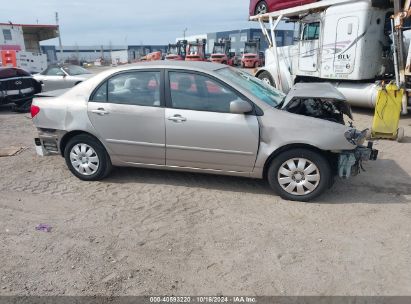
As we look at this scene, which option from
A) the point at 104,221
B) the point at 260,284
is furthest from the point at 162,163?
the point at 260,284

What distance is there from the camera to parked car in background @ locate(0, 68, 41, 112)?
34.4 ft

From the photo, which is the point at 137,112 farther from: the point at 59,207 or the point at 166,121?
the point at 59,207

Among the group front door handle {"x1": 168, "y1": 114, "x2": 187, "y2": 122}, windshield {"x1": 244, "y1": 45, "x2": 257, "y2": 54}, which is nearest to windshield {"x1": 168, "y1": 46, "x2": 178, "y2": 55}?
windshield {"x1": 244, "y1": 45, "x2": 257, "y2": 54}

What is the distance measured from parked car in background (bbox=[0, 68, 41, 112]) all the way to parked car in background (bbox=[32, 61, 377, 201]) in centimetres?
649

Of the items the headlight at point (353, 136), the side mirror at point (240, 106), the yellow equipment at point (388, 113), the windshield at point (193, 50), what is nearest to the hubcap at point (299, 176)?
the headlight at point (353, 136)

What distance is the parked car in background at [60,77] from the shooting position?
1220 cm

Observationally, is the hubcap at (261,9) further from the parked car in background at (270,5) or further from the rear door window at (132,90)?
the rear door window at (132,90)

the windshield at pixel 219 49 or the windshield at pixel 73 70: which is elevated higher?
the windshield at pixel 219 49

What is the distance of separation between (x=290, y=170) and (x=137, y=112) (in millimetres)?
2017

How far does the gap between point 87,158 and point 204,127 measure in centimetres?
176

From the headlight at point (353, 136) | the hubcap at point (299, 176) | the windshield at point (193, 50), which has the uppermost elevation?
the windshield at point (193, 50)

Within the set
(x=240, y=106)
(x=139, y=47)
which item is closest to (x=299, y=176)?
(x=240, y=106)

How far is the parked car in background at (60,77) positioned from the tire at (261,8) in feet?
21.4

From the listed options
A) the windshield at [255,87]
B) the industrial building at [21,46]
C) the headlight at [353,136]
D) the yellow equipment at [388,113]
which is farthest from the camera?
the industrial building at [21,46]
